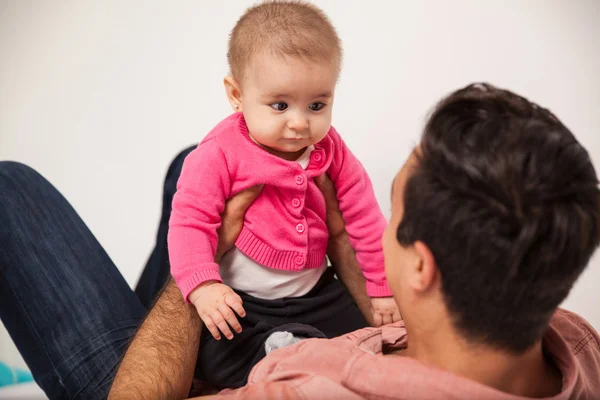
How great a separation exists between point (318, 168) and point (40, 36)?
1.60 metres

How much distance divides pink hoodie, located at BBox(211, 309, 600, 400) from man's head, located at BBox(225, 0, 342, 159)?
16.6 inches

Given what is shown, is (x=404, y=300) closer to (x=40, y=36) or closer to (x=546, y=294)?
(x=546, y=294)

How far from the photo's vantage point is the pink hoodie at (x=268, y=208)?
4.36 ft

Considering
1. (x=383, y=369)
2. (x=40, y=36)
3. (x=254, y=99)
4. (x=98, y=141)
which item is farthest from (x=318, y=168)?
(x=40, y=36)

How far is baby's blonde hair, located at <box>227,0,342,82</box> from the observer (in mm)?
1282

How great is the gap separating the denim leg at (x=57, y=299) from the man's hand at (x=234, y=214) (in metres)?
0.40

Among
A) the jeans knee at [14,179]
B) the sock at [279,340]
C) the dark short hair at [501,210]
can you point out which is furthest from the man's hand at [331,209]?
the jeans knee at [14,179]

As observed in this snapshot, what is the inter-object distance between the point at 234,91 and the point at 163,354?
56cm

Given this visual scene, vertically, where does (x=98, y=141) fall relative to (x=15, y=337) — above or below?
above

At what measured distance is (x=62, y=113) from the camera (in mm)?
2578

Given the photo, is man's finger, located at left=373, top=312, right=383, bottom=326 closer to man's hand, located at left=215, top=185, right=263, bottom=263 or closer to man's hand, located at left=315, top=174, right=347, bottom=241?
man's hand, located at left=315, top=174, right=347, bottom=241

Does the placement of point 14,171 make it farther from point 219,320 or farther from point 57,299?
point 219,320

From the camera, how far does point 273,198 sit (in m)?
1.42

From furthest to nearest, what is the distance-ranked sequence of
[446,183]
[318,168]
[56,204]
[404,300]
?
[56,204] < [318,168] < [404,300] < [446,183]
